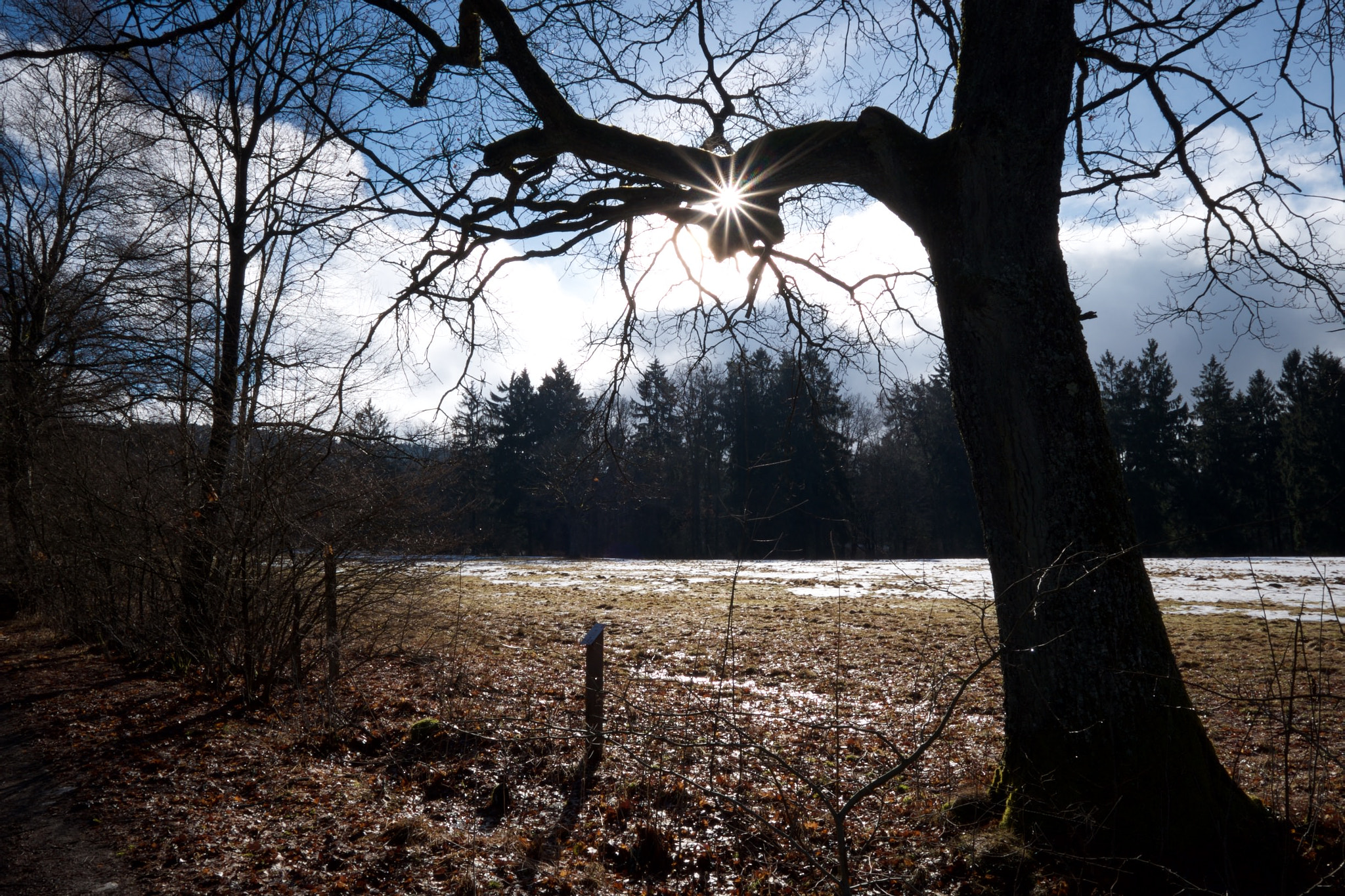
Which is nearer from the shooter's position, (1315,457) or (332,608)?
(332,608)

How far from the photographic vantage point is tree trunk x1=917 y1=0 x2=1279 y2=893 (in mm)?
3182

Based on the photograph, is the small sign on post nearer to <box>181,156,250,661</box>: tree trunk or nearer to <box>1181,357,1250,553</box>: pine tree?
<box>181,156,250,661</box>: tree trunk

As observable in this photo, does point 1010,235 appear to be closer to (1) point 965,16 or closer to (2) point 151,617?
(1) point 965,16

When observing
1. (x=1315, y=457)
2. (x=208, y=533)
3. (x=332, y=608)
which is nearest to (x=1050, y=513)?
(x=332, y=608)

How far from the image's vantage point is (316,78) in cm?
596

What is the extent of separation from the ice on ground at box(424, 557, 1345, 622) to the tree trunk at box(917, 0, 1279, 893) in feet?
26.8

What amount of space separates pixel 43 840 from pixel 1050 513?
5.35 m

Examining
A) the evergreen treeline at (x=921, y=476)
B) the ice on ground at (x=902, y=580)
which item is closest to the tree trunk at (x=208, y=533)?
the ice on ground at (x=902, y=580)

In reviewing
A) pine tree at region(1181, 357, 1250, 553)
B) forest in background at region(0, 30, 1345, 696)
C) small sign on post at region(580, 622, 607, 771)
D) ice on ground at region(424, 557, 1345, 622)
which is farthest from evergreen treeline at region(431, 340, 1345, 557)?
small sign on post at region(580, 622, 607, 771)

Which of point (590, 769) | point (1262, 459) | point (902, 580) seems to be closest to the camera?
point (590, 769)

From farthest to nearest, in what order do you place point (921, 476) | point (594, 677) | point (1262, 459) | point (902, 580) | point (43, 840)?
point (921, 476), point (1262, 459), point (902, 580), point (594, 677), point (43, 840)

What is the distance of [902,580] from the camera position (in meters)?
21.1

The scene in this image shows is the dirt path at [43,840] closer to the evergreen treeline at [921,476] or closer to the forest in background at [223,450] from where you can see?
the forest in background at [223,450]

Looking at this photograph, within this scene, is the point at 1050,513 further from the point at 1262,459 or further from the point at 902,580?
the point at 1262,459
